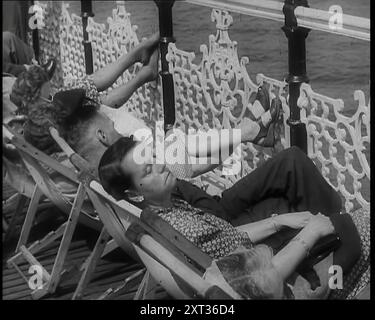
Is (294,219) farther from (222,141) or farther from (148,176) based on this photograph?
(222,141)

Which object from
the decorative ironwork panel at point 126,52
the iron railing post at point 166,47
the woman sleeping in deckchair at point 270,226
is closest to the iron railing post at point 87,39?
the decorative ironwork panel at point 126,52

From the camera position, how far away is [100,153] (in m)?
3.97

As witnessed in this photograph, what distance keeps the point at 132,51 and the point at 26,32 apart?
1205mm

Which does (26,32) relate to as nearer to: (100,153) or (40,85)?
(40,85)

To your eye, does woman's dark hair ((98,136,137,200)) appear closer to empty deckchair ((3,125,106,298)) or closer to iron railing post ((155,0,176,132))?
empty deckchair ((3,125,106,298))

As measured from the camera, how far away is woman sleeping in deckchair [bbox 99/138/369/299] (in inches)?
118

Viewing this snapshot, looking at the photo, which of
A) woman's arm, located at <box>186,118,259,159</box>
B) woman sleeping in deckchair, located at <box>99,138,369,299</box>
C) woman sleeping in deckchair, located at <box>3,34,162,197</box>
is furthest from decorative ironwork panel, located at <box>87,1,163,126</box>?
woman sleeping in deckchair, located at <box>99,138,369,299</box>

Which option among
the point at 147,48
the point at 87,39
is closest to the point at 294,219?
the point at 147,48

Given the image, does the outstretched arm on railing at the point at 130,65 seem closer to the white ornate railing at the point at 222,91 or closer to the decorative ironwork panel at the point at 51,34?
the white ornate railing at the point at 222,91

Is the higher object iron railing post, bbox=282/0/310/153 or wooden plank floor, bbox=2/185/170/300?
iron railing post, bbox=282/0/310/153

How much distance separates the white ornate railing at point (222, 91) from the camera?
12.9ft

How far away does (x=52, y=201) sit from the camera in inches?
163

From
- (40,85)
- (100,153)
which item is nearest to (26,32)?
(40,85)

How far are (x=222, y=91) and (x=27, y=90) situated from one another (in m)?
1.13
